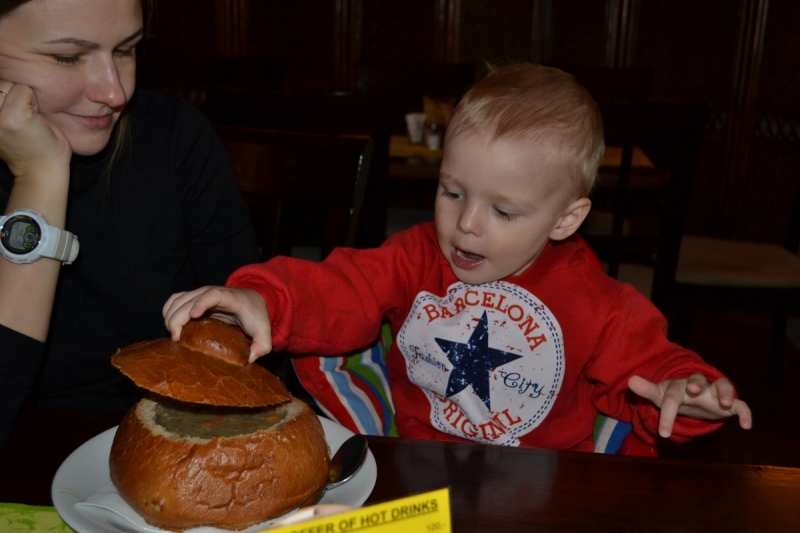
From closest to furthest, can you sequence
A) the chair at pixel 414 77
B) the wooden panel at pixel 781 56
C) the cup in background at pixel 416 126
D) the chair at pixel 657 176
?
the chair at pixel 657 176 → the cup in background at pixel 416 126 → the chair at pixel 414 77 → the wooden panel at pixel 781 56

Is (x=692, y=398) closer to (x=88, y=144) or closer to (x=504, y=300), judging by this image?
(x=504, y=300)

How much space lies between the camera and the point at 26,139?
1184 mm

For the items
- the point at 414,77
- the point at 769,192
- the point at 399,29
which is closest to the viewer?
the point at 414,77

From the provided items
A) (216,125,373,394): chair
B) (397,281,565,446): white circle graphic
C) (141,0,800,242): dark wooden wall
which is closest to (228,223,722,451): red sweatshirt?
(397,281,565,446): white circle graphic

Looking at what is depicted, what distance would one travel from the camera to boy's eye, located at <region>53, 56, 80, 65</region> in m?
1.18

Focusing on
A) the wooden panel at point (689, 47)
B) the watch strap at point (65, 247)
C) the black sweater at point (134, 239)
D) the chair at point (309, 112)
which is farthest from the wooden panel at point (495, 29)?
the watch strap at point (65, 247)

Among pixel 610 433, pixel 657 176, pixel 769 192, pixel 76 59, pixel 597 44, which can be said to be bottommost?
pixel 769 192

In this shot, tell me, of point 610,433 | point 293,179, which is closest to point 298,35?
point 293,179

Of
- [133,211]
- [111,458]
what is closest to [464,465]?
[111,458]

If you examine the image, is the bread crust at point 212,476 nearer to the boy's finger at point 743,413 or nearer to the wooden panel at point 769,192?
the boy's finger at point 743,413

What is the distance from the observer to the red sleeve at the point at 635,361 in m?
1.15

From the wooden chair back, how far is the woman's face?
352mm

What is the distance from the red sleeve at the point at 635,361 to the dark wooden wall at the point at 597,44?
3791 millimetres

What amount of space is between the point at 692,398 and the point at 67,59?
102 cm
